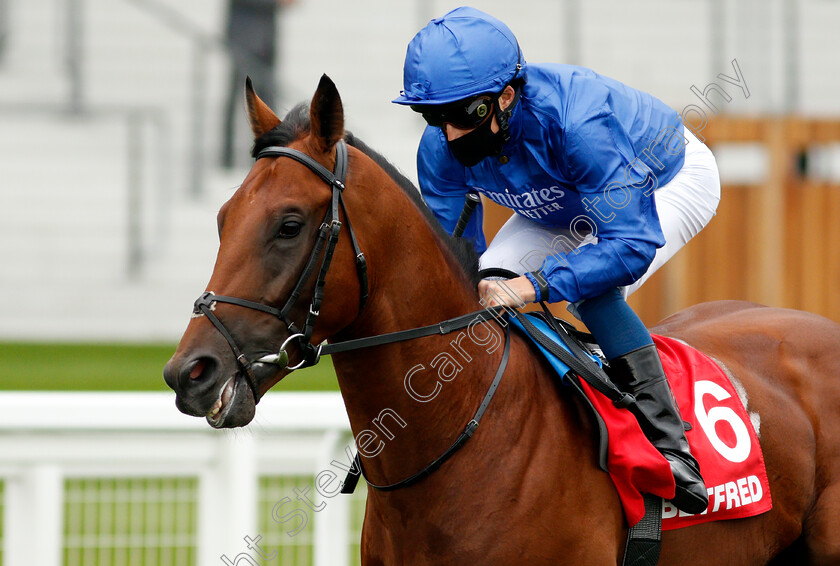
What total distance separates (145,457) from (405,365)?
1489 millimetres

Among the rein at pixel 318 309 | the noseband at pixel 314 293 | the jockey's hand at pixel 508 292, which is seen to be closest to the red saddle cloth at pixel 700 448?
the jockey's hand at pixel 508 292

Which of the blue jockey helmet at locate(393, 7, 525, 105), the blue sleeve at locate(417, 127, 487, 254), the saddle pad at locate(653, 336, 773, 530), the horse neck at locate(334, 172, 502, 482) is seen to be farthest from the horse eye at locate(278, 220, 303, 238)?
the saddle pad at locate(653, 336, 773, 530)

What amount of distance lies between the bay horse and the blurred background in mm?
1194

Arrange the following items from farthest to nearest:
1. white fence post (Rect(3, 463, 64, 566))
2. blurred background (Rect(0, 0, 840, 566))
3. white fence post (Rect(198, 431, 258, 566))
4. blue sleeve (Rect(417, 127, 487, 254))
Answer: blurred background (Rect(0, 0, 840, 566)) < white fence post (Rect(198, 431, 258, 566)) < white fence post (Rect(3, 463, 64, 566)) < blue sleeve (Rect(417, 127, 487, 254))

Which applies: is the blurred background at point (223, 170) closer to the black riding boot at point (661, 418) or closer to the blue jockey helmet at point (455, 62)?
the black riding boot at point (661, 418)

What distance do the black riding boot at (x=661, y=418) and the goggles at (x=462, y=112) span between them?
0.71 m

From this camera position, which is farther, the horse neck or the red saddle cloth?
the red saddle cloth

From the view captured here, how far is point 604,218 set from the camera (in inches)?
96.5

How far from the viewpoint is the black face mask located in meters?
2.47

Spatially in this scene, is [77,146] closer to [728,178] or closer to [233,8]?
[233,8]

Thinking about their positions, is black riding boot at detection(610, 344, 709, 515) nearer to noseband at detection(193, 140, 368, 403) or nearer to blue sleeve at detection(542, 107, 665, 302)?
blue sleeve at detection(542, 107, 665, 302)

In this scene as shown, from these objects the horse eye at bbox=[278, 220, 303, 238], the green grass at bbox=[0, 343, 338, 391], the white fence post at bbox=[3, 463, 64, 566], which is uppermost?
the horse eye at bbox=[278, 220, 303, 238]

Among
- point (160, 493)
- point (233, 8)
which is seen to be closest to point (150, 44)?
point (233, 8)

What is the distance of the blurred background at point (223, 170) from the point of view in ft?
11.9
